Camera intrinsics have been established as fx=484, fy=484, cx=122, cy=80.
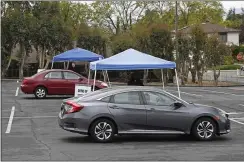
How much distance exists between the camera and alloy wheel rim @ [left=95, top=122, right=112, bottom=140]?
1162 centimetres

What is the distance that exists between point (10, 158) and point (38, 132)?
3847 mm

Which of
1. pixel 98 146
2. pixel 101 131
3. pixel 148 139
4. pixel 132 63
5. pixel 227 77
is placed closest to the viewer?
pixel 98 146

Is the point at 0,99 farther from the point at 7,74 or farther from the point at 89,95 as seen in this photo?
the point at 7,74

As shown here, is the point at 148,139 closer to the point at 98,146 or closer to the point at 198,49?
the point at 98,146

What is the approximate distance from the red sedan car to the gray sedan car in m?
11.7

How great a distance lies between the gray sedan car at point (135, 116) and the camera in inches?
456

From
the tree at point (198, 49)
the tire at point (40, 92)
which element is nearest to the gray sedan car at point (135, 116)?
the tire at point (40, 92)

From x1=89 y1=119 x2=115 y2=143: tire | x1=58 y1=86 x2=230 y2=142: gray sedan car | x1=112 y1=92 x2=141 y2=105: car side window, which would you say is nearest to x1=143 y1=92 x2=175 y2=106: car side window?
x1=58 y1=86 x2=230 y2=142: gray sedan car

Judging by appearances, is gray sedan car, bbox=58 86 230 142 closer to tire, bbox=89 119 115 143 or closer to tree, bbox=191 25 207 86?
tire, bbox=89 119 115 143

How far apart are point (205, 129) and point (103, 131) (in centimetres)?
258

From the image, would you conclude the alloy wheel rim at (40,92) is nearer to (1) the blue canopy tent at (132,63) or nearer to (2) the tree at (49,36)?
(1) the blue canopy tent at (132,63)

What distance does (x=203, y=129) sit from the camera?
1212 cm

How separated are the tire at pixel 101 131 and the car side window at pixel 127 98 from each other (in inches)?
23.1

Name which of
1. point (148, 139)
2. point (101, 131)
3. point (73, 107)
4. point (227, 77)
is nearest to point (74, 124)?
point (73, 107)
